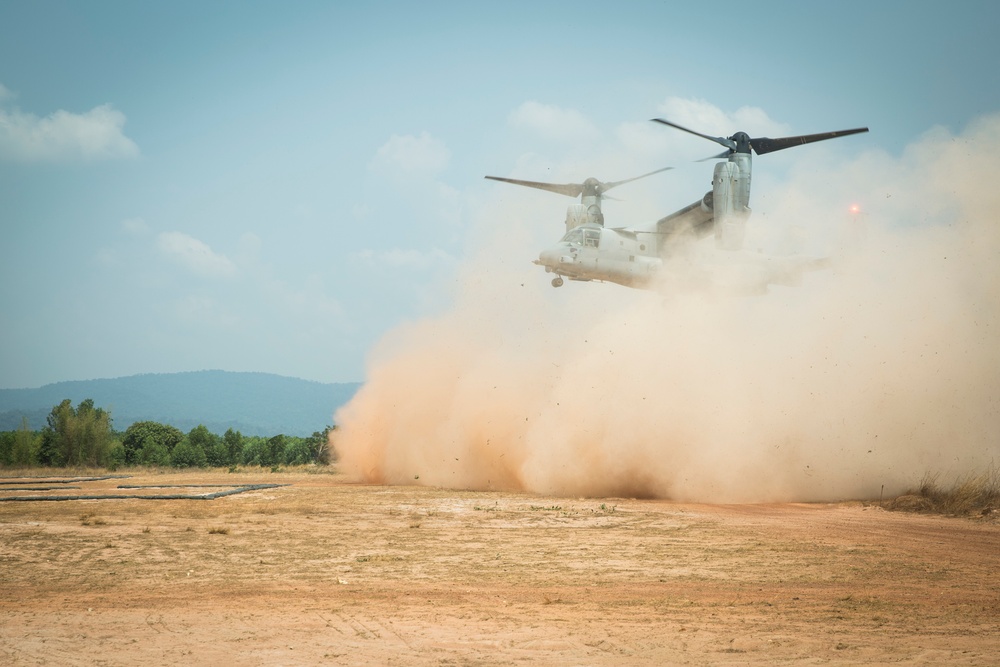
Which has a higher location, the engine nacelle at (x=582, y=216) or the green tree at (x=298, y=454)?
the engine nacelle at (x=582, y=216)

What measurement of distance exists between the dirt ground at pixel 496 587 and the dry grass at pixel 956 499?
1.09 metres

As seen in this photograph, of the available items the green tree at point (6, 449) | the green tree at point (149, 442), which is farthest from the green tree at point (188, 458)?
the green tree at point (6, 449)

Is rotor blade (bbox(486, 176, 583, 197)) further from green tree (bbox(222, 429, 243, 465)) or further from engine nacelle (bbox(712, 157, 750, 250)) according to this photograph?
green tree (bbox(222, 429, 243, 465))

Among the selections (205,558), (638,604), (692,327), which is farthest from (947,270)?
(205,558)

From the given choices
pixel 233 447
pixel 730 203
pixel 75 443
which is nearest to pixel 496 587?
pixel 730 203

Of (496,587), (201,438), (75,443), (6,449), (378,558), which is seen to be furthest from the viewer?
(201,438)

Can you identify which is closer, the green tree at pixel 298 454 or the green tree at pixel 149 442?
the green tree at pixel 149 442

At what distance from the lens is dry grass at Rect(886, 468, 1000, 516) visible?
22031 mm

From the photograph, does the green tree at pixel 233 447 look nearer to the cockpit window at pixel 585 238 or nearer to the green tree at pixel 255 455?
the green tree at pixel 255 455

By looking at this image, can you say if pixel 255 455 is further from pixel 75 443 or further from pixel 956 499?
pixel 956 499

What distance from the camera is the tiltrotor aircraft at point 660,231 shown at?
113ft

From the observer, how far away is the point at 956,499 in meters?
22.6

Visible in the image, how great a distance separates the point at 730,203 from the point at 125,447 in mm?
56128

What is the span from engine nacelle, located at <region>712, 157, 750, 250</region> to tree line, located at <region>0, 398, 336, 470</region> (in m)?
34.9
